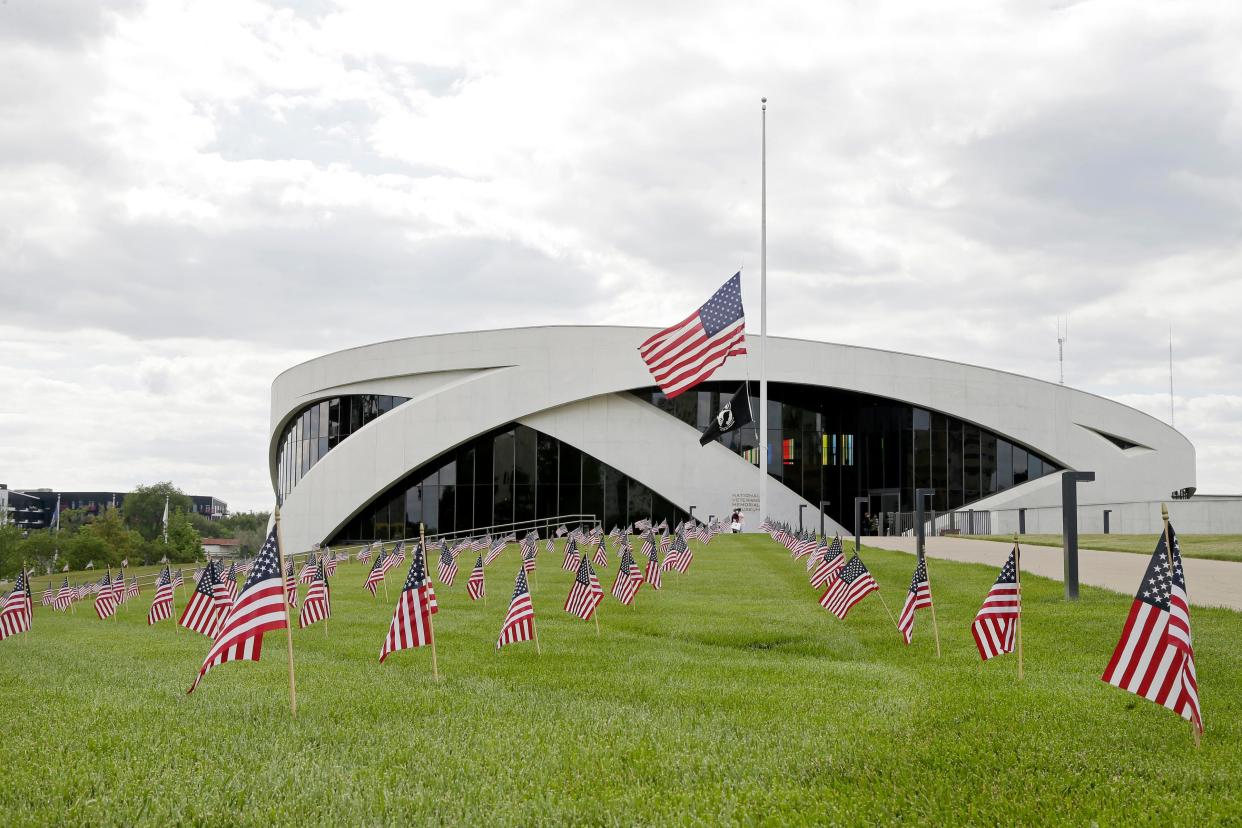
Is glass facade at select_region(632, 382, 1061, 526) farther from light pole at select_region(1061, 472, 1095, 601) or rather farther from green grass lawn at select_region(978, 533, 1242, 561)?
light pole at select_region(1061, 472, 1095, 601)

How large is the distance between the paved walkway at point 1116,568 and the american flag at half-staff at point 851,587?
16.8 feet

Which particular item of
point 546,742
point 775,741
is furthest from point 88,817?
point 775,741

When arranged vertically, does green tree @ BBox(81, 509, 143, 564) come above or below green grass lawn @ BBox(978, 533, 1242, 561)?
below

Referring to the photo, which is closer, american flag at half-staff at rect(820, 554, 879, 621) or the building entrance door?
american flag at half-staff at rect(820, 554, 879, 621)

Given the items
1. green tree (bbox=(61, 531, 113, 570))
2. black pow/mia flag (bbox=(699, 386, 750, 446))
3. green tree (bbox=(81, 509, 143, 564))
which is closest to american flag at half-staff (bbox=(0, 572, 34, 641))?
black pow/mia flag (bbox=(699, 386, 750, 446))

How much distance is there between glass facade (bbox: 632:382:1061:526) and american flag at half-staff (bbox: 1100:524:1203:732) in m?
43.8

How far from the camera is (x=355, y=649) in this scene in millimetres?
13992

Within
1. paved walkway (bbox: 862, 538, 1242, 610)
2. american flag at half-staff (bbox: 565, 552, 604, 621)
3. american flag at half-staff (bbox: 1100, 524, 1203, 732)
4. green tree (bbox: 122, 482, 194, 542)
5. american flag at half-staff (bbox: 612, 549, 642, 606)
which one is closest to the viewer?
american flag at half-staff (bbox: 1100, 524, 1203, 732)

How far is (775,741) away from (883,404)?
4688 cm

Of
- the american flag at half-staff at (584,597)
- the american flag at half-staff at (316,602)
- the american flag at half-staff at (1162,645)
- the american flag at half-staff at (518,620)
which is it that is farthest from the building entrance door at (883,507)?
the american flag at half-staff at (1162,645)

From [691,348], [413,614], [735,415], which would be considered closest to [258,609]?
[413,614]

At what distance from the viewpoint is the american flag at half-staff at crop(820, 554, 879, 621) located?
44.9 feet

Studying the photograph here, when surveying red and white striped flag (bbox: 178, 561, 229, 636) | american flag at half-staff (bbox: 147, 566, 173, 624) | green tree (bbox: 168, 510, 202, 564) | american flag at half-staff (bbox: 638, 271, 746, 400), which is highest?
american flag at half-staff (bbox: 638, 271, 746, 400)

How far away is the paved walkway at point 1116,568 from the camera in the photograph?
53.4 ft
